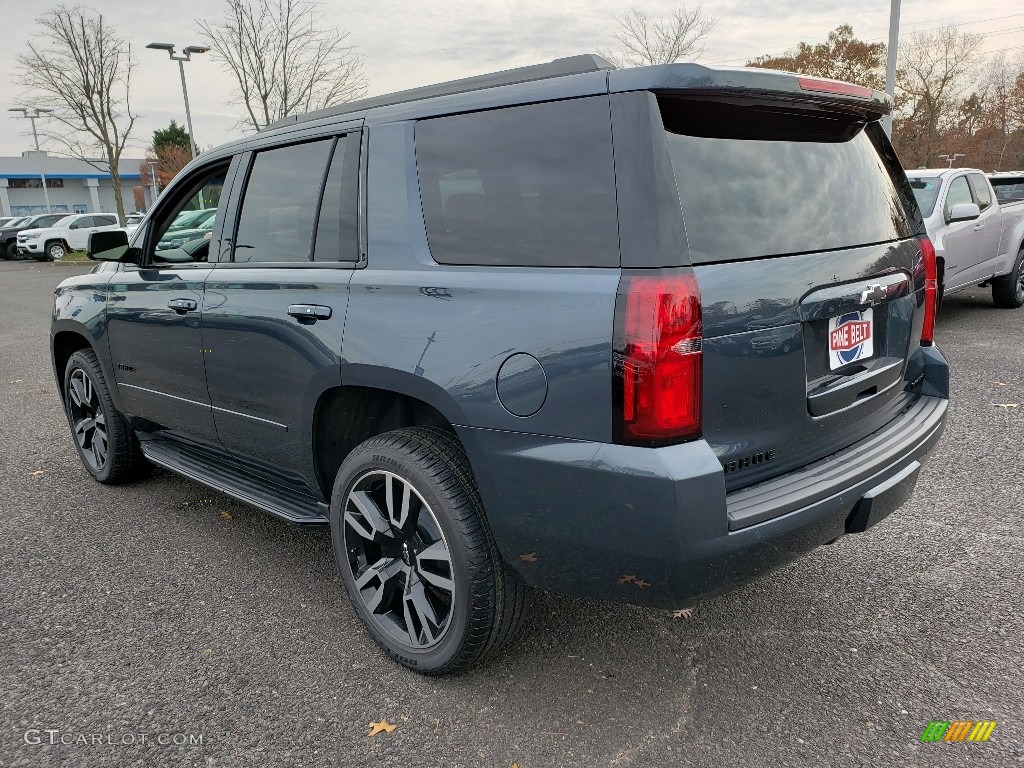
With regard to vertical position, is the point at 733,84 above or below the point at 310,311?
above

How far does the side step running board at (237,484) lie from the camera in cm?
312

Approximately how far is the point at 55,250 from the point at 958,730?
107 feet

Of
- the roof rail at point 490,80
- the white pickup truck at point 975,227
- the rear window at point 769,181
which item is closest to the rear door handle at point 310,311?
the roof rail at point 490,80

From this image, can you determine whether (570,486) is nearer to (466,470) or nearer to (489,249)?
(466,470)

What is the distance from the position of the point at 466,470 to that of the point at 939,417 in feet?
5.71

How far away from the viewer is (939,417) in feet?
9.43

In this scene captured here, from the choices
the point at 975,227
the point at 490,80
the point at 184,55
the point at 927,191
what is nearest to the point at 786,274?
the point at 490,80

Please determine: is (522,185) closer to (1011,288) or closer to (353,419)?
(353,419)

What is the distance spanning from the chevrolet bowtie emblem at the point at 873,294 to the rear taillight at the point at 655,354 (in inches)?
30.0

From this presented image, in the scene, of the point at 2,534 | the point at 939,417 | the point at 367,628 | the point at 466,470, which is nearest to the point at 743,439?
→ the point at 466,470

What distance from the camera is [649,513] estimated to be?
78.9 inches

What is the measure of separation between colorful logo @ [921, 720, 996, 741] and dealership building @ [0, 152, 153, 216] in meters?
71.9

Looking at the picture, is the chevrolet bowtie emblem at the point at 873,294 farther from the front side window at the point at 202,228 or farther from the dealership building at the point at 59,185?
the dealership building at the point at 59,185

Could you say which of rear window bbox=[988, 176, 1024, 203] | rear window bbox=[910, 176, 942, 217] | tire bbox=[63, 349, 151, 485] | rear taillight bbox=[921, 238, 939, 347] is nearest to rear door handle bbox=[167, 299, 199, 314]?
tire bbox=[63, 349, 151, 485]
